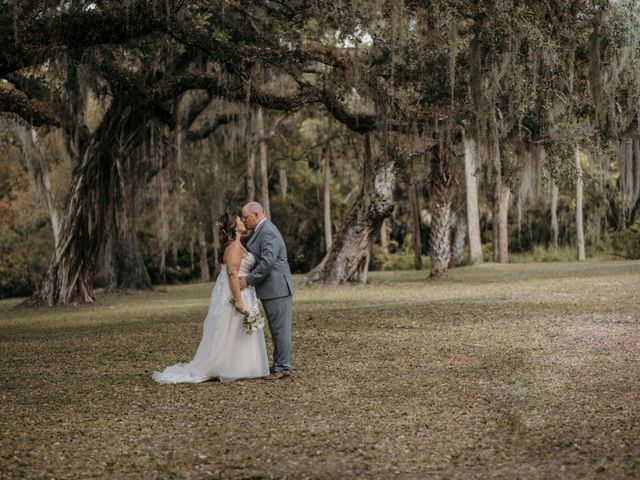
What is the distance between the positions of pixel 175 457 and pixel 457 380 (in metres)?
3.66

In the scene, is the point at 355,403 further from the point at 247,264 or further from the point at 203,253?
the point at 203,253

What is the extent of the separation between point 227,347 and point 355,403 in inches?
78.4

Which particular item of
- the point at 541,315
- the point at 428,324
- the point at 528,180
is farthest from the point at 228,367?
the point at 528,180

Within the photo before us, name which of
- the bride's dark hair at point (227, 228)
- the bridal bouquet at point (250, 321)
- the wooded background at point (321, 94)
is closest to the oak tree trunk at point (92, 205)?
the wooded background at point (321, 94)

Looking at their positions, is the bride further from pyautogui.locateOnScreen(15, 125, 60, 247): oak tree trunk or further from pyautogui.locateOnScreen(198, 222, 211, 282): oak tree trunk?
pyautogui.locateOnScreen(198, 222, 211, 282): oak tree trunk

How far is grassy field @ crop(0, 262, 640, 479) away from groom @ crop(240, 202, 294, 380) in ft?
1.04

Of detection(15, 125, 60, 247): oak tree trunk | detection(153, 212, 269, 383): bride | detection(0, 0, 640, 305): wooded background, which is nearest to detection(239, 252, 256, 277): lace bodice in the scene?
detection(153, 212, 269, 383): bride

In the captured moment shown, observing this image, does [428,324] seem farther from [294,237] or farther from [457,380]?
[294,237]

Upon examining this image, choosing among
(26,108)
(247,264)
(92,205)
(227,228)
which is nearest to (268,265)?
(247,264)

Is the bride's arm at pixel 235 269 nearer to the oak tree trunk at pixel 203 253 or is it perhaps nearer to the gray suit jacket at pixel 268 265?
the gray suit jacket at pixel 268 265

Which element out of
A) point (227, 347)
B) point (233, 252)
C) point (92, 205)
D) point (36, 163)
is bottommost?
point (227, 347)

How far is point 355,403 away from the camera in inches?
326

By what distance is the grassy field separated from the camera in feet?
20.4

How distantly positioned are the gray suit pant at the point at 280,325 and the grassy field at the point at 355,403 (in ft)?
0.73
